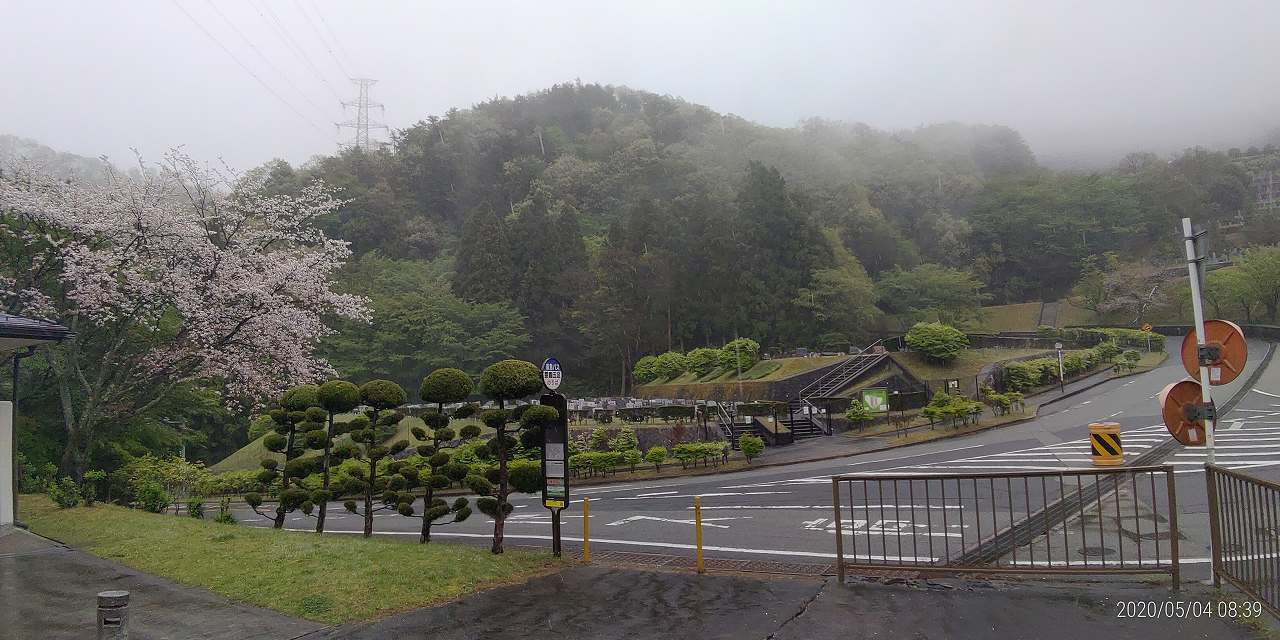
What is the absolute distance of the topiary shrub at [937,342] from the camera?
35.2 metres

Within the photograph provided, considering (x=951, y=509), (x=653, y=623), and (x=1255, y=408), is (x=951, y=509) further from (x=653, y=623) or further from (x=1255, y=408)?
(x=1255, y=408)

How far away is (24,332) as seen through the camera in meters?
10.3

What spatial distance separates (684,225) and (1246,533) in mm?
46530

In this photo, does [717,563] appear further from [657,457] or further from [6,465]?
[657,457]

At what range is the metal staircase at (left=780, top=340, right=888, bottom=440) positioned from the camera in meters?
27.6

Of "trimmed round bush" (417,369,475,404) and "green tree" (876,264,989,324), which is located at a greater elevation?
"green tree" (876,264,989,324)

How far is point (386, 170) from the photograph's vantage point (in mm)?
83688

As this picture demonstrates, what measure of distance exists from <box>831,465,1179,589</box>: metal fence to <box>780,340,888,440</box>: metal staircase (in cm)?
1605

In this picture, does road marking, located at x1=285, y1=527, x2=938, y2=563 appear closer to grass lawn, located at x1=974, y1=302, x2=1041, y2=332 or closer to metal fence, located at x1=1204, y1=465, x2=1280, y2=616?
metal fence, located at x1=1204, y1=465, x2=1280, y2=616

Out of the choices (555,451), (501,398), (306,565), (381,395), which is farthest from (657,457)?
(306,565)

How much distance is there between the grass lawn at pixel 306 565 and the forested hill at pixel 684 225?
113 feet

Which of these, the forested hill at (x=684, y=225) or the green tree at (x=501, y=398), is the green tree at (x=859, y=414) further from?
the green tree at (x=501, y=398)

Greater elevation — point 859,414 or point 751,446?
point 859,414

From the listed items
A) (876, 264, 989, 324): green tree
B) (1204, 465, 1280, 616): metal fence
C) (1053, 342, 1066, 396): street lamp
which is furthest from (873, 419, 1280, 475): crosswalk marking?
(876, 264, 989, 324): green tree
